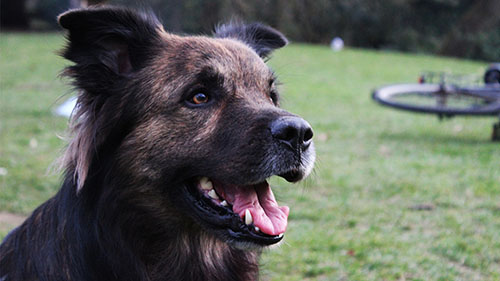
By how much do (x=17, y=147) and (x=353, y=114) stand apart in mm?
6422

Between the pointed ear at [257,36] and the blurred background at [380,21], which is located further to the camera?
the blurred background at [380,21]

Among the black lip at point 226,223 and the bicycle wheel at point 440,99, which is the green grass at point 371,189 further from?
the black lip at point 226,223

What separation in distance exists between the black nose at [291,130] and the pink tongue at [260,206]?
355 mm

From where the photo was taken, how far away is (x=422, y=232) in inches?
199

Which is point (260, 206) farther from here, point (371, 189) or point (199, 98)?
point (371, 189)

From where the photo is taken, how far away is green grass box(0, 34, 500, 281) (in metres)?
4.41

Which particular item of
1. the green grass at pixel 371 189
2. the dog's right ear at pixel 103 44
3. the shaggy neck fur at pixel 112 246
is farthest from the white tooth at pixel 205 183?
the green grass at pixel 371 189

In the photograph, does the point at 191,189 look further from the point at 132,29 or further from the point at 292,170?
the point at 132,29

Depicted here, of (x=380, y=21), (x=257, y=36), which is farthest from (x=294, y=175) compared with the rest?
(x=380, y=21)

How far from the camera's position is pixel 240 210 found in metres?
2.92

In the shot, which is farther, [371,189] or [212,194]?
[371,189]

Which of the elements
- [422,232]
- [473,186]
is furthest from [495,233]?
[473,186]

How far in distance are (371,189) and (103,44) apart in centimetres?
408

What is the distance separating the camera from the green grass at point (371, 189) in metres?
4.41
